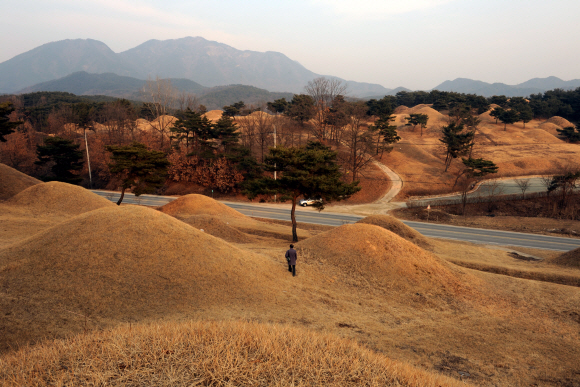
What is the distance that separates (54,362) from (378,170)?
6299cm

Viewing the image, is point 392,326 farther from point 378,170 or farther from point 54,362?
point 378,170

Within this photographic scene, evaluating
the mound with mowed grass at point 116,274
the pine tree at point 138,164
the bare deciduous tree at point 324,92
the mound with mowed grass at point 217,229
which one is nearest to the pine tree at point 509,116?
the bare deciduous tree at point 324,92

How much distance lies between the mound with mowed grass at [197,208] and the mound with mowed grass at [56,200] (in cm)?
644

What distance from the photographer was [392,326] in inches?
482

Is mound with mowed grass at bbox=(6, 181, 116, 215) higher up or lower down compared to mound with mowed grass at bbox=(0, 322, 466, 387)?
lower down

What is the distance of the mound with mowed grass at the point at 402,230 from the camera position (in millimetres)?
25891

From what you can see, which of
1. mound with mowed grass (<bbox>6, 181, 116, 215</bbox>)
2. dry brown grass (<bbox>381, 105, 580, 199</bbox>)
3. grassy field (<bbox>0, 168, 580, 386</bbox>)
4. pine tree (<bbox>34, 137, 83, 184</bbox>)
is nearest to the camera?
grassy field (<bbox>0, 168, 580, 386</bbox>)

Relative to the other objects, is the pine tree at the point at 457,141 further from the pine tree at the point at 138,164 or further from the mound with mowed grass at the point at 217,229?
the pine tree at the point at 138,164

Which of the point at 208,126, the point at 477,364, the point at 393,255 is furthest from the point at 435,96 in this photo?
the point at 477,364

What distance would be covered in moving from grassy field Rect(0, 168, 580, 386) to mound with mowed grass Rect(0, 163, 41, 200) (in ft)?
54.6

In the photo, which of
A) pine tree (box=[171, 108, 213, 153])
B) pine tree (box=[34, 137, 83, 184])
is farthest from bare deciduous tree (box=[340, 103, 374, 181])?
pine tree (box=[34, 137, 83, 184])

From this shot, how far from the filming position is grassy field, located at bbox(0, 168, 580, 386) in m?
5.71

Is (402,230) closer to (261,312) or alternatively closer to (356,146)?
(261,312)

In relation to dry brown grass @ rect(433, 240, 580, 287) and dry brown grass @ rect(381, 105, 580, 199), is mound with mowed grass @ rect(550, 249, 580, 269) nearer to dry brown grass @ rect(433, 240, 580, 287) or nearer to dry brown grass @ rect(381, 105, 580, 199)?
dry brown grass @ rect(433, 240, 580, 287)
